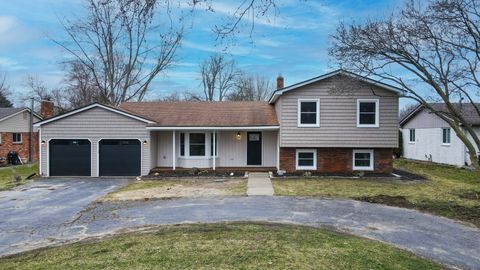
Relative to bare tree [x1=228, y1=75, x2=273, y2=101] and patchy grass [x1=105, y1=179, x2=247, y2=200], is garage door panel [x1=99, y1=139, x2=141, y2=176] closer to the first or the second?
patchy grass [x1=105, y1=179, x2=247, y2=200]

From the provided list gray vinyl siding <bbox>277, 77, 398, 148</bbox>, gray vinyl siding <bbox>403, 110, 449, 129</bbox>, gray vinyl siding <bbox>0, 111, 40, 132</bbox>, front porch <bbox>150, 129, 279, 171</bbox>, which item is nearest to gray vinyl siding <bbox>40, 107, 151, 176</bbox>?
front porch <bbox>150, 129, 279, 171</bbox>

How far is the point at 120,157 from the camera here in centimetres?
1809

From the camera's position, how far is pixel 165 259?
224 inches

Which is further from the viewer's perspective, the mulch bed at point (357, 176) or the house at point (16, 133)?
the house at point (16, 133)

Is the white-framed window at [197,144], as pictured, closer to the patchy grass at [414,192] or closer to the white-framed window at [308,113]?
the white-framed window at [308,113]

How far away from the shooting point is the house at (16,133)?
27.4 metres

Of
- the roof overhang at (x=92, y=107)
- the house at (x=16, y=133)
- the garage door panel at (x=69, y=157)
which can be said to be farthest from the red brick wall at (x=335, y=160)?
the house at (x=16, y=133)

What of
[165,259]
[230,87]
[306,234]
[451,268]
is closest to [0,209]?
[165,259]

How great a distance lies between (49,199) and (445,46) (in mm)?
13958

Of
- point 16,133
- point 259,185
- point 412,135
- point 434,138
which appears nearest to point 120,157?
point 259,185

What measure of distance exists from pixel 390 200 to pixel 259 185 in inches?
193

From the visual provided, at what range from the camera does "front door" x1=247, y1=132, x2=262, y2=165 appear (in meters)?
19.9

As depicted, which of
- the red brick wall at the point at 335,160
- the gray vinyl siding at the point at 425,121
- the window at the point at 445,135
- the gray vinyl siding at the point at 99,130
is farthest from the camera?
the gray vinyl siding at the point at 425,121

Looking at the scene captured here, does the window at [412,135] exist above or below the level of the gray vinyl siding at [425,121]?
below
